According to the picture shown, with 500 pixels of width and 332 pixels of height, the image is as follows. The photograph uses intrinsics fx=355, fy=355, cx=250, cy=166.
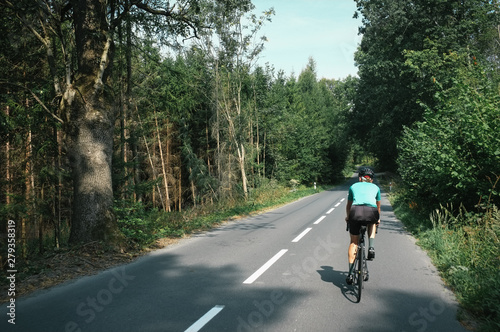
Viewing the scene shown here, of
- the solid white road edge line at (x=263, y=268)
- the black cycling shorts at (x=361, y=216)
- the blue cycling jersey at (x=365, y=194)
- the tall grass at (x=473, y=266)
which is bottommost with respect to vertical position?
the solid white road edge line at (x=263, y=268)

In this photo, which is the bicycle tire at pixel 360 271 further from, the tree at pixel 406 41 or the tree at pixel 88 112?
the tree at pixel 406 41

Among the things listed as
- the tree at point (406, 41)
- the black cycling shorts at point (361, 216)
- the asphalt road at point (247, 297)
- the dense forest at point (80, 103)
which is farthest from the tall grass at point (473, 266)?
the tree at point (406, 41)

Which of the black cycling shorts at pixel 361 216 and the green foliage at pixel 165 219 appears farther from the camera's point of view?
the green foliage at pixel 165 219

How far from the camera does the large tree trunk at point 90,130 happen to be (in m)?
7.53

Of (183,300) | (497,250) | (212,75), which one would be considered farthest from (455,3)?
(183,300)

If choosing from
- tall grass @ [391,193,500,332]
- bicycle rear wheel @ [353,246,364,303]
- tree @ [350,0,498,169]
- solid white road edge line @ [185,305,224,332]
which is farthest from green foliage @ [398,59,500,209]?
tree @ [350,0,498,169]

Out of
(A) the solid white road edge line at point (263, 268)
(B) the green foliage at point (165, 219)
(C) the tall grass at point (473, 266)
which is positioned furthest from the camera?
(B) the green foliage at point (165, 219)

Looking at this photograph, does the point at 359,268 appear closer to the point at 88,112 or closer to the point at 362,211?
the point at 362,211

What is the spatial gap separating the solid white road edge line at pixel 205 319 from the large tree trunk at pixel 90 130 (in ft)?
13.5

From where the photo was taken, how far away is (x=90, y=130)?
758 centimetres

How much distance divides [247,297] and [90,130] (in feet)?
16.5

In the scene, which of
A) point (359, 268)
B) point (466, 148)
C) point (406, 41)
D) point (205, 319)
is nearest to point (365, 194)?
point (359, 268)

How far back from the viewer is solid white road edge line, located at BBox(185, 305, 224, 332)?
3.83 metres

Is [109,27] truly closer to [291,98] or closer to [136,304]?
[136,304]
